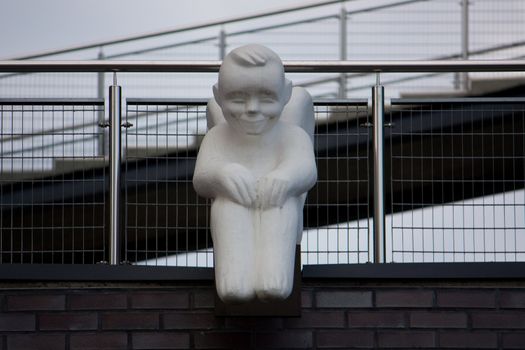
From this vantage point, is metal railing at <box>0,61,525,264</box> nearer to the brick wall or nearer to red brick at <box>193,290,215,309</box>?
the brick wall

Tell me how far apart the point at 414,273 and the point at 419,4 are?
640cm

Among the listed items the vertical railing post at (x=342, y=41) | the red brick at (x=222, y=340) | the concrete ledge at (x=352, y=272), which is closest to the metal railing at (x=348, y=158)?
the concrete ledge at (x=352, y=272)

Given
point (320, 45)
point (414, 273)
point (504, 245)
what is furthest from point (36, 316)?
point (320, 45)

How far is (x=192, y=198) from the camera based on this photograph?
328 inches

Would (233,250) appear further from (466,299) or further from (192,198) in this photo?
(192,198)

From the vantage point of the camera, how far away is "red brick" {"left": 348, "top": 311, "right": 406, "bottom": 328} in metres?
6.89

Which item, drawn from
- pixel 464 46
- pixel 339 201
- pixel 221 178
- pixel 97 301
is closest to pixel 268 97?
pixel 221 178

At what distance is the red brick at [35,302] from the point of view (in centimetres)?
691

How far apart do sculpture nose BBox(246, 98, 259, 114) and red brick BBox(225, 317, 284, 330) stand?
79cm

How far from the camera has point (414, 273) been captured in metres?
6.88

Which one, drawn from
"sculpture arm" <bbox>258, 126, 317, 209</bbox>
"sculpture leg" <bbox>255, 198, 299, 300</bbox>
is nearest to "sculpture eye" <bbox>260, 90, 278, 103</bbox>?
"sculpture arm" <bbox>258, 126, 317, 209</bbox>

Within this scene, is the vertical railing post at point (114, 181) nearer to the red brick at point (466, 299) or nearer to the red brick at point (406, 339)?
the red brick at point (406, 339)

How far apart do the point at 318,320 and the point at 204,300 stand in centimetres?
44

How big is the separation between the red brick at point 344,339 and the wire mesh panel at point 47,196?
1.43m
